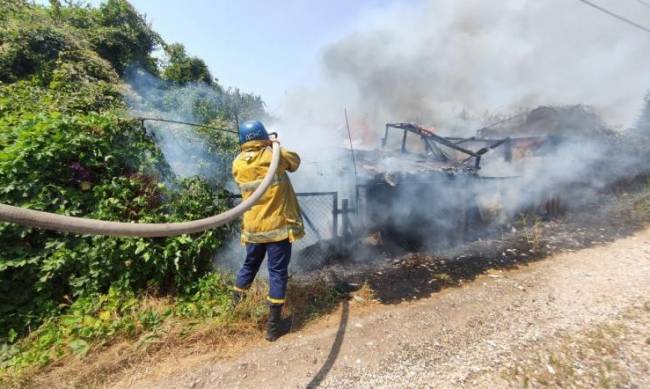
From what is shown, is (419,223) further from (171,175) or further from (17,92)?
(17,92)

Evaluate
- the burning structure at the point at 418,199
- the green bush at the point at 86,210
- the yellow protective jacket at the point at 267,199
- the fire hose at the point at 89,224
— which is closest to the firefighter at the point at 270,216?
the yellow protective jacket at the point at 267,199

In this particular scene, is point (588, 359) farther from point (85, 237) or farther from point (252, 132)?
point (85, 237)

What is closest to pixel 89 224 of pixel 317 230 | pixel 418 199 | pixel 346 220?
pixel 317 230

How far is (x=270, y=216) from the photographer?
2.94 meters

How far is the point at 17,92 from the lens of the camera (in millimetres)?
4852

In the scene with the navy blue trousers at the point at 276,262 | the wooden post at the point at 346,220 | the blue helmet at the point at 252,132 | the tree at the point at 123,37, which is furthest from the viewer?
the tree at the point at 123,37

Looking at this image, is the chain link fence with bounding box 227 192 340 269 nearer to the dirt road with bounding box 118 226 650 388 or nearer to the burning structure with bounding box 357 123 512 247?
the burning structure with bounding box 357 123 512 247

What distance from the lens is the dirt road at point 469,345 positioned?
2.46 meters

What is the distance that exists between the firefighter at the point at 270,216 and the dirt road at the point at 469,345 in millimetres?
522

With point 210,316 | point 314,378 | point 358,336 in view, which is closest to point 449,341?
point 358,336

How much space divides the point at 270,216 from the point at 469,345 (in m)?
2.32

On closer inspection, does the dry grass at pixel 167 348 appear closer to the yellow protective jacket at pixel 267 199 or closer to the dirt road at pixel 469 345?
the dirt road at pixel 469 345

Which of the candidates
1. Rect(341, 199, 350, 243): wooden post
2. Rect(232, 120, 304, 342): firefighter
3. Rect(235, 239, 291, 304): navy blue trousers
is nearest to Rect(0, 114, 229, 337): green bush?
Rect(235, 239, 291, 304): navy blue trousers

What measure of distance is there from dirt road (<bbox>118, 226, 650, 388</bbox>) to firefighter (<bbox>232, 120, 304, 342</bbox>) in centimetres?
52
